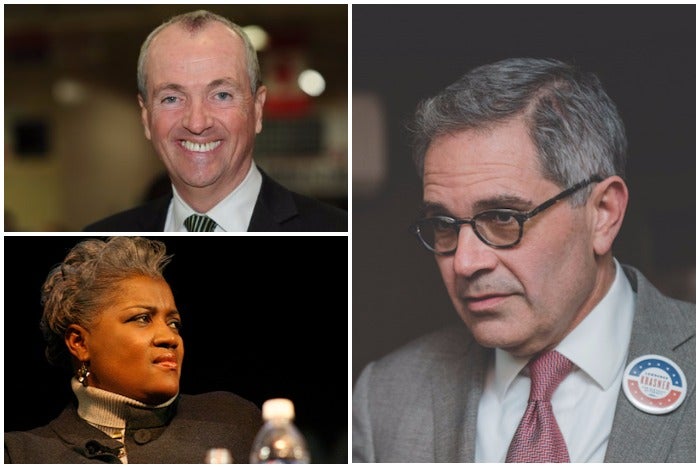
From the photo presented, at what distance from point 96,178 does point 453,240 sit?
1.59 meters

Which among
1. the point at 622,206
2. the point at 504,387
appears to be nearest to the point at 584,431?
the point at 504,387

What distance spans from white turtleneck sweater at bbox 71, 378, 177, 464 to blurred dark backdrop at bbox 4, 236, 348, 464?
13 cm

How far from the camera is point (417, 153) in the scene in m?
6.92

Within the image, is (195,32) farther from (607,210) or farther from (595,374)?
(595,374)

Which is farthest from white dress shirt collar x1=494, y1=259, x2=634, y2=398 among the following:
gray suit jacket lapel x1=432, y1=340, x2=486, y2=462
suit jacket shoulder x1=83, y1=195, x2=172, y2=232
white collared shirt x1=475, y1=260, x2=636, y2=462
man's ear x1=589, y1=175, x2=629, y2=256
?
suit jacket shoulder x1=83, y1=195, x2=172, y2=232

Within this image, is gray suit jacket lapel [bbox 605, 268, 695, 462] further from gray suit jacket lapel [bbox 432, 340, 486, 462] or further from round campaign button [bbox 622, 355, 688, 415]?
gray suit jacket lapel [bbox 432, 340, 486, 462]

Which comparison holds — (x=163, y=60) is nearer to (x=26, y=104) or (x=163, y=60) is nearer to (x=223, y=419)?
(x=26, y=104)

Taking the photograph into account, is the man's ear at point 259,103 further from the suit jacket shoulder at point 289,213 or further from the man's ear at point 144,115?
the man's ear at point 144,115

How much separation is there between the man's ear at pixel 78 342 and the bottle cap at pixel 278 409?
2.69 ft

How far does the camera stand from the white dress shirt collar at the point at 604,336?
→ 6.89 meters

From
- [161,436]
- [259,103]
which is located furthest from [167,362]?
[259,103]

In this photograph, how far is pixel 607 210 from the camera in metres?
6.86

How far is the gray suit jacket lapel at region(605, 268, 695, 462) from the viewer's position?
6.85 m

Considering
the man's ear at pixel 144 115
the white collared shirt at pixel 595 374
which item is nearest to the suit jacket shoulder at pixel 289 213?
the man's ear at pixel 144 115
